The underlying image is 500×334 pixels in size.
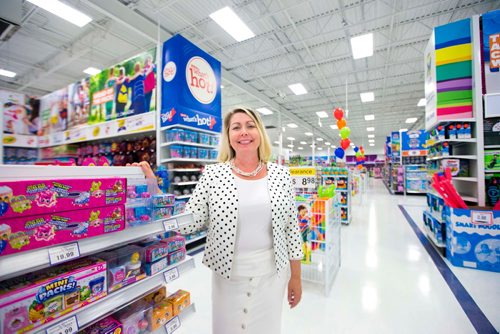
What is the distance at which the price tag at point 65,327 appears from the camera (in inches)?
33.4

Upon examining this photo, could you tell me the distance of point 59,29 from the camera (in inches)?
271

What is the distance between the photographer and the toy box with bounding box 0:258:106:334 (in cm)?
80

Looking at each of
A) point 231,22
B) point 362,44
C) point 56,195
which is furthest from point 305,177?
point 362,44

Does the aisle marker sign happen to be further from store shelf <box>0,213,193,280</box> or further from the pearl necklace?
store shelf <box>0,213,193,280</box>

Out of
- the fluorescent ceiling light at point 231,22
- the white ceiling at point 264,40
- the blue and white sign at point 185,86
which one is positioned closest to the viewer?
the blue and white sign at point 185,86

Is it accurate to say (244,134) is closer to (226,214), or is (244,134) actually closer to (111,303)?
(226,214)

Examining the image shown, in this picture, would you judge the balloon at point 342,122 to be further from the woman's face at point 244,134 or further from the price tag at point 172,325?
the price tag at point 172,325

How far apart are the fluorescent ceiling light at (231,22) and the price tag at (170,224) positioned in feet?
17.3

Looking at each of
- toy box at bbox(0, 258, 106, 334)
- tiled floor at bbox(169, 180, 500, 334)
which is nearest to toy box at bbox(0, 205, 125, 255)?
toy box at bbox(0, 258, 106, 334)

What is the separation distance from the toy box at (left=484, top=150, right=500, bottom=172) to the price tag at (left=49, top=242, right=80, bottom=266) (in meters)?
5.25

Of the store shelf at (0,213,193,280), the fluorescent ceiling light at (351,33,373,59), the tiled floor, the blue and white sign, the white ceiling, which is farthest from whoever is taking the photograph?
the fluorescent ceiling light at (351,33,373,59)

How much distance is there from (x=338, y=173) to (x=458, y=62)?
327 centimetres

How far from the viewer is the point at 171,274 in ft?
4.46

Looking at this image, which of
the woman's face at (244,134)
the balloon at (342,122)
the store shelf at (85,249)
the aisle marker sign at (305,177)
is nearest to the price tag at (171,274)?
the store shelf at (85,249)
